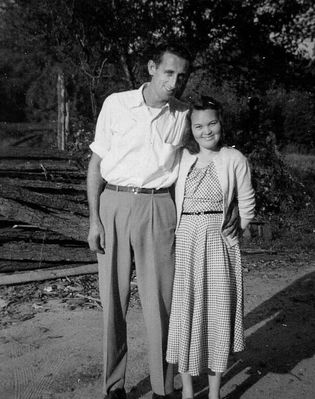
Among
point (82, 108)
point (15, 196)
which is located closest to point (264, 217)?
point (15, 196)

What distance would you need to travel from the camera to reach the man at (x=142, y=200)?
2.92 meters

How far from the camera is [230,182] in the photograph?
2.91 metres

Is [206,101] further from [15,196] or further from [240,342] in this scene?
[15,196]

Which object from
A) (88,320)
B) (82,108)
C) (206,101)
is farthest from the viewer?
(82,108)

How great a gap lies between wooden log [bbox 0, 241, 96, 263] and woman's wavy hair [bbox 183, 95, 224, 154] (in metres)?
3.13

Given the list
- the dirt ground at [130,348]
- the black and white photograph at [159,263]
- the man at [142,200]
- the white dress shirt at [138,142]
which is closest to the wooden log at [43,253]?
the black and white photograph at [159,263]

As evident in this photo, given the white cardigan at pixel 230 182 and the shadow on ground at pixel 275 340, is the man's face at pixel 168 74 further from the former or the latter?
the shadow on ground at pixel 275 340

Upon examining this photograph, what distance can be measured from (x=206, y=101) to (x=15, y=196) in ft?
11.1

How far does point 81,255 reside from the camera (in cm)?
584

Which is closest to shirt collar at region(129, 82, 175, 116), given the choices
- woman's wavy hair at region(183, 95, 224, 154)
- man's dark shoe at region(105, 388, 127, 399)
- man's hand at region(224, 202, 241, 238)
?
woman's wavy hair at region(183, 95, 224, 154)

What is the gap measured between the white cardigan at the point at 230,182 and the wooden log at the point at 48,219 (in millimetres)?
3014

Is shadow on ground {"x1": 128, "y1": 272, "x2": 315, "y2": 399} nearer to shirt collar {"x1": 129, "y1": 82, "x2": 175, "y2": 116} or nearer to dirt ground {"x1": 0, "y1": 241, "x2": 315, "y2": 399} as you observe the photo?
dirt ground {"x1": 0, "y1": 241, "x2": 315, "y2": 399}

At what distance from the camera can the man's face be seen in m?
2.86

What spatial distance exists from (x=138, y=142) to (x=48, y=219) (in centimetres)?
307
